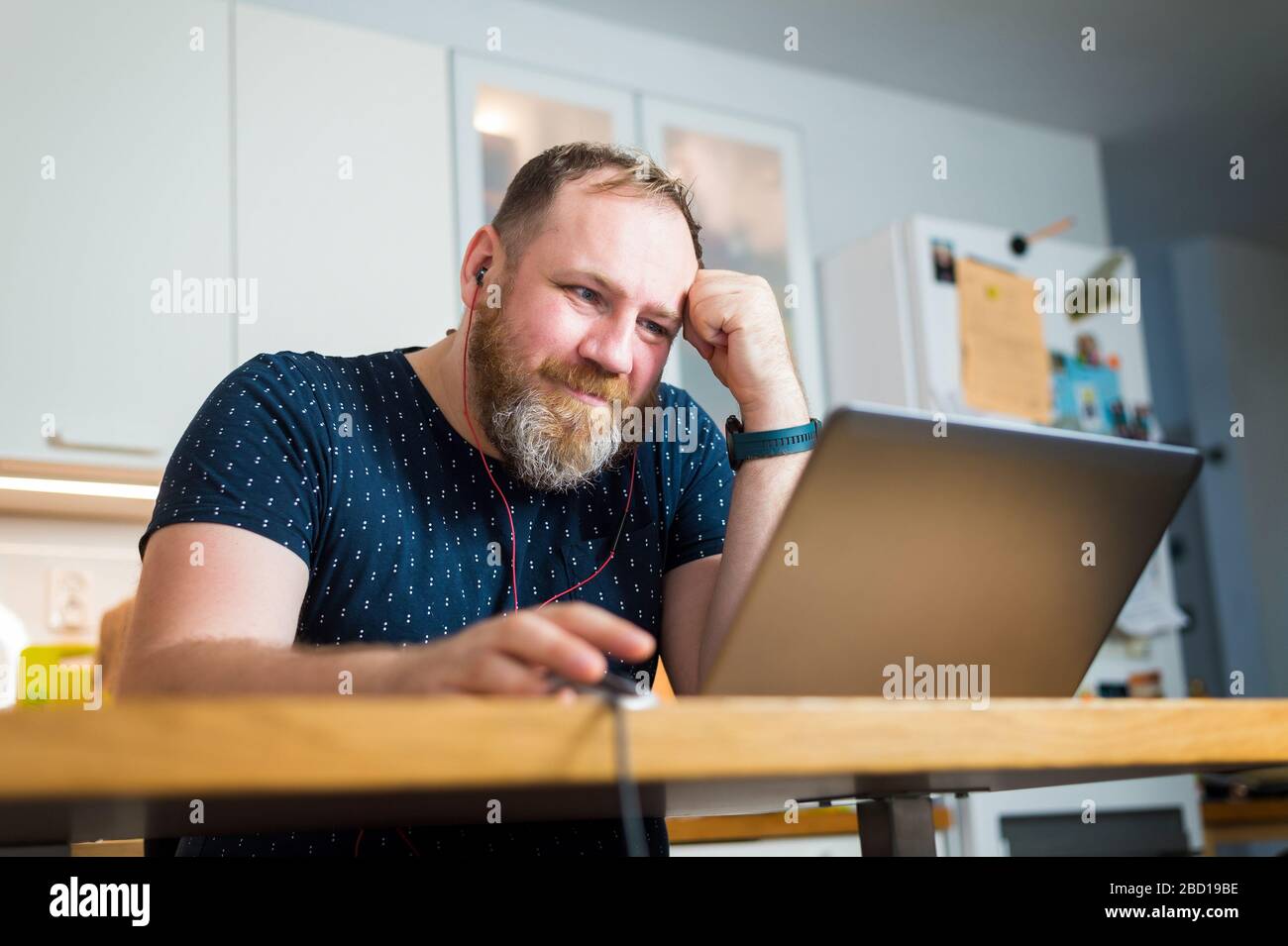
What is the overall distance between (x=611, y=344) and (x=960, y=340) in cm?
199

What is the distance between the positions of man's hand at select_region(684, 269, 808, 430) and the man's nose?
0.24ft

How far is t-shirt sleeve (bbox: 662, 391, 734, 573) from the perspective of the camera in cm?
135

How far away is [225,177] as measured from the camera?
239 centimetres

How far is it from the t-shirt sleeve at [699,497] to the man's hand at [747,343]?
11 centimetres

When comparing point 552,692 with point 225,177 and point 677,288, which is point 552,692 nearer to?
point 677,288

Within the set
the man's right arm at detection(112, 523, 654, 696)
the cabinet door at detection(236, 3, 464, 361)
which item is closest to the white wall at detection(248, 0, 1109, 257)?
the cabinet door at detection(236, 3, 464, 361)

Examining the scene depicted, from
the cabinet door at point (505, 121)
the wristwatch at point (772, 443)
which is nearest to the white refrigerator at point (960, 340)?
the cabinet door at point (505, 121)

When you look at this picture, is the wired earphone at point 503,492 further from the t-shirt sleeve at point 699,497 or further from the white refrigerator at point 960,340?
the white refrigerator at point 960,340

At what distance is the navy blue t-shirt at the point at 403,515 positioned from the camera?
1.03 m

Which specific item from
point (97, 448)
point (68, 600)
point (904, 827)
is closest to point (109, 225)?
point (97, 448)

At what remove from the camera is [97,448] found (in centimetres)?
218

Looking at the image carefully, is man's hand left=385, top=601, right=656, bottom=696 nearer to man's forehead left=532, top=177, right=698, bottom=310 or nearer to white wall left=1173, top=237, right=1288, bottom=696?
man's forehead left=532, top=177, right=698, bottom=310

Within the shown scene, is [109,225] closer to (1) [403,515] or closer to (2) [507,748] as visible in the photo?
(1) [403,515]
